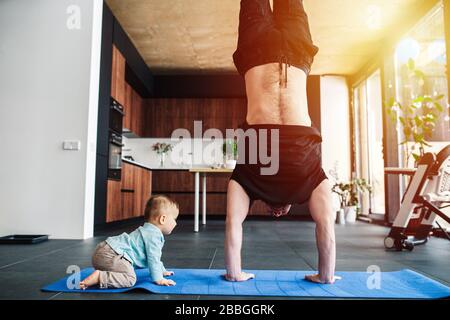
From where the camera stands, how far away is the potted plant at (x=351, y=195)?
6.61 m

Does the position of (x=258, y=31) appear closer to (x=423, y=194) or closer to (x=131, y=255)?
(x=131, y=255)

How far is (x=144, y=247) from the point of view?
1701 millimetres

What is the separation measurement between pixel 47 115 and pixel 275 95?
9.89 feet

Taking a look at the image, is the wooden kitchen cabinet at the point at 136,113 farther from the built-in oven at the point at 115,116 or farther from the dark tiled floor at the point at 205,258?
the dark tiled floor at the point at 205,258

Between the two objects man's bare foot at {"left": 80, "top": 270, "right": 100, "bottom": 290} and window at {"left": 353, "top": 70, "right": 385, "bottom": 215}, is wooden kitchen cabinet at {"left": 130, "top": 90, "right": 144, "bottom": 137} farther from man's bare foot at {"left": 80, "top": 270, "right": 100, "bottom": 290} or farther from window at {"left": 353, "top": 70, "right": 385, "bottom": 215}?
man's bare foot at {"left": 80, "top": 270, "right": 100, "bottom": 290}

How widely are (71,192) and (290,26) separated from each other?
2.99 meters

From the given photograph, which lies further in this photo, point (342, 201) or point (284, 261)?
point (342, 201)

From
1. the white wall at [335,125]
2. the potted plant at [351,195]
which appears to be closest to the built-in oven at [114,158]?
the potted plant at [351,195]

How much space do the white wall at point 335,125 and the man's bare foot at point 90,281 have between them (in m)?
6.39

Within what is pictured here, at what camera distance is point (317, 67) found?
23.8 feet

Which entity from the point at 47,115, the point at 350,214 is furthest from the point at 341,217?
the point at 47,115

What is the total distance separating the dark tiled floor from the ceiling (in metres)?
3.04
